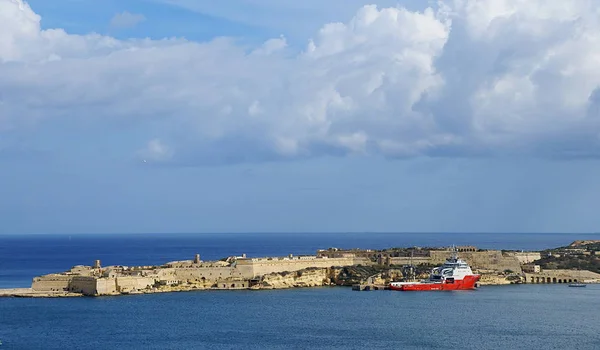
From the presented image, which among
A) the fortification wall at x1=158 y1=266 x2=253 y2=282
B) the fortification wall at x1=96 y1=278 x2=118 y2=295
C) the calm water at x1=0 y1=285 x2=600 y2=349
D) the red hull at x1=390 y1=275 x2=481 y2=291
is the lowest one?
the calm water at x1=0 y1=285 x2=600 y2=349

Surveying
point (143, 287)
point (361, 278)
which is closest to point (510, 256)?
point (361, 278)

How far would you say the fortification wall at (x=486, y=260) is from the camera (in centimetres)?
9538

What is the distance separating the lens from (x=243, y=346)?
48312mm

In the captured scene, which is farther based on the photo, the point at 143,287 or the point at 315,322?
the point at 143,287

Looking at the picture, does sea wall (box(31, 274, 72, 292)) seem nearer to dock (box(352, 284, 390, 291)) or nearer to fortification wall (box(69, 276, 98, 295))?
fortification wall (box(69, 276, 98, 295))

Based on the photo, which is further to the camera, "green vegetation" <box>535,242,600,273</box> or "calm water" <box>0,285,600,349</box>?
"green vegetation" <box>535,242,600,273</box>

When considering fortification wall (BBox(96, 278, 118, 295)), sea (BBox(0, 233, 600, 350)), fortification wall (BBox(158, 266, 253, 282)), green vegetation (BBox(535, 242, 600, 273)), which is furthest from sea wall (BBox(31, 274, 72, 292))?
green vegetation (BBox(535, 242, 600, 273))

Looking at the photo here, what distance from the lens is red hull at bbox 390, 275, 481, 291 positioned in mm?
82375

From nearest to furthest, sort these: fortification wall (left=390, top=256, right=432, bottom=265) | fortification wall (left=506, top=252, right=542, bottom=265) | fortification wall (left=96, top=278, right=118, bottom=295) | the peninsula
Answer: fortification wall (left=96, top=278, right=118, bottom=295), the peninsula, fortification wall (left=390, top=256, right=432, bottom=265), fortification wall (left=506, top=252, right=542, bottom=265)

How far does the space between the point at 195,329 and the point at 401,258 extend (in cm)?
4413

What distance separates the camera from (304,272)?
85.6 metres

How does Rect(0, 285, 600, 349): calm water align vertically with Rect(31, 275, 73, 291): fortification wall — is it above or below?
below

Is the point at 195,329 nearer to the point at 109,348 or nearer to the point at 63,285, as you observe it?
the point at 109,348

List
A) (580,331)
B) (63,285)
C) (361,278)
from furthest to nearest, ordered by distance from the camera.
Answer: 1. (361,278)
2. (63,285)
3. (580,331)
